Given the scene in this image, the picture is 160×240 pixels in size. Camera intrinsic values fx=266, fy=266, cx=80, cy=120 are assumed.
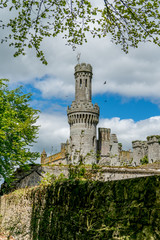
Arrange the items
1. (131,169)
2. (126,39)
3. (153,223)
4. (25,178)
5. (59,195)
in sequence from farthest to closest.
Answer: (131,169), (25,178), (126,39), (59,195), (153,223)

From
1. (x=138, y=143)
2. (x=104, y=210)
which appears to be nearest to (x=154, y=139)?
(x=138, y=143)

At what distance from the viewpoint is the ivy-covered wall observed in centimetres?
323

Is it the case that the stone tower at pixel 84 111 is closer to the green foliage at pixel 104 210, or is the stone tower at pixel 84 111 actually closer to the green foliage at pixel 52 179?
the green foliage at pixel 52 179

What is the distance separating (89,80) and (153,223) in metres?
42.2

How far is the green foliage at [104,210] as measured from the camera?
3225 millimetres

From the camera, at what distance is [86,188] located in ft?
16.7

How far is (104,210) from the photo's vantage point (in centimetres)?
421

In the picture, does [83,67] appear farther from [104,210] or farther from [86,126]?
[104,210]

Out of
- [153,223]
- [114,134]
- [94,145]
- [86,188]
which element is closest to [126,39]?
[86,188]

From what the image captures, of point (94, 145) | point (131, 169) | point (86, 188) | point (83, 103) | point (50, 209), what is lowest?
point (50, 209)

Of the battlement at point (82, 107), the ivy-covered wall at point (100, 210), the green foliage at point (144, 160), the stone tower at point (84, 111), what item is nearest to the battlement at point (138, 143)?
the green foliage at point (144, 160)

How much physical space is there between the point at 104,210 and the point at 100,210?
14 centimetres

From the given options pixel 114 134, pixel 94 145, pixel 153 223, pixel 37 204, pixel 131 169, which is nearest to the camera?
pixel 153 223

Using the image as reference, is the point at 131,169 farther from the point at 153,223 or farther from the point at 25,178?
the point at 153,223
